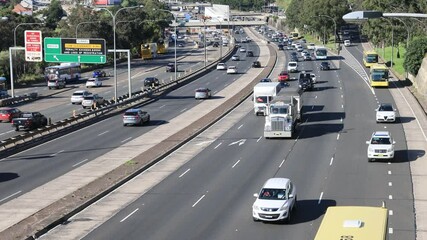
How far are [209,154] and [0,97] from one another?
42449 mm

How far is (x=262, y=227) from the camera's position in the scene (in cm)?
2922

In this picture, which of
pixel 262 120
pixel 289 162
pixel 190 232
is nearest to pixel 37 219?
pixel 190 232

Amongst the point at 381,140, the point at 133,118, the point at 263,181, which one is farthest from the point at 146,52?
the point at 263,181

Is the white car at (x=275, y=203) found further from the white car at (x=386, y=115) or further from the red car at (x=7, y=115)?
the red car at (x=7, y=115)

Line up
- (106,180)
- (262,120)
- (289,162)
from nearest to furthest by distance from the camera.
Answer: (106,180)
(289,162)
(262,120)

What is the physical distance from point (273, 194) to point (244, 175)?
9.44 metres

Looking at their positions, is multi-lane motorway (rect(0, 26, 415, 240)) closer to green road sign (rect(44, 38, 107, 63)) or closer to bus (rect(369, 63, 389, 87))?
green road sign (rect(44, 38, 107, 63))

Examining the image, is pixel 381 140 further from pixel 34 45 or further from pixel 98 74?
pixel 98 74

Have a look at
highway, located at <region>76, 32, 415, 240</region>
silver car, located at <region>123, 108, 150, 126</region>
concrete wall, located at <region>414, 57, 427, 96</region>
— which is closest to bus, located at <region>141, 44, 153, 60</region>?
concrete wall, located at <region>414, 57, 427, 96</region>

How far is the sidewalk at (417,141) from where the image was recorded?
31139mm

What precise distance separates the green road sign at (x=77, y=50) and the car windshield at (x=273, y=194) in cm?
4895

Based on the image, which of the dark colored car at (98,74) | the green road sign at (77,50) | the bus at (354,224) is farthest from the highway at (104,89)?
the bus at (354,224)

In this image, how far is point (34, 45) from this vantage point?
75375mm

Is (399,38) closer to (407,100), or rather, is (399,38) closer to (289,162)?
(407,100)
